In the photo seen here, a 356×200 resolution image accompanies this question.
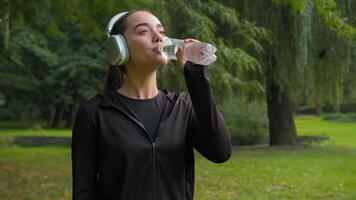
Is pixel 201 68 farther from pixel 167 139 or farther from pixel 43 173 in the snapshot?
pixel 43 173

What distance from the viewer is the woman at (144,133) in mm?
1995

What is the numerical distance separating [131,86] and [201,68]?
31 centimetres

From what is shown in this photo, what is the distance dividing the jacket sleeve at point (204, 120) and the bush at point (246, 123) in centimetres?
1963

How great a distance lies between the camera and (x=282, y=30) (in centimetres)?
1480

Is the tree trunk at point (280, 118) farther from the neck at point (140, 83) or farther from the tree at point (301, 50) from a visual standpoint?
the neck at point (140, 83)

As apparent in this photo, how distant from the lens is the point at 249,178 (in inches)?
405

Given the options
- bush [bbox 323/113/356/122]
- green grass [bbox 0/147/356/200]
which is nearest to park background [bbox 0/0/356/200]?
green grass [bbox 0/147/356/200]

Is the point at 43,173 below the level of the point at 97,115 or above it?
below

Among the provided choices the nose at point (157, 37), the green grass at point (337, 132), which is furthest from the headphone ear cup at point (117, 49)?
the green grass at point (337, 132)

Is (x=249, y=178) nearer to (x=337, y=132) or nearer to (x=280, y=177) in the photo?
(x=280, y=177)

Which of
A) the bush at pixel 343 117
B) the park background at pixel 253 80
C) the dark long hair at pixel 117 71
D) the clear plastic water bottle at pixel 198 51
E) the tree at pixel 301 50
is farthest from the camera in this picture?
the bush at pixel 343 117

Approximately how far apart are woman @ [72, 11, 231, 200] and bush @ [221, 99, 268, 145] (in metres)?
19.6

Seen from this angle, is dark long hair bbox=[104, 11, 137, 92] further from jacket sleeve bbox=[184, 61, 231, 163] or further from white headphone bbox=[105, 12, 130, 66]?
jacket sleeve bbox=[184, 61, 231, 163]

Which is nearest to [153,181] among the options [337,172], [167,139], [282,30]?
[167,139]
